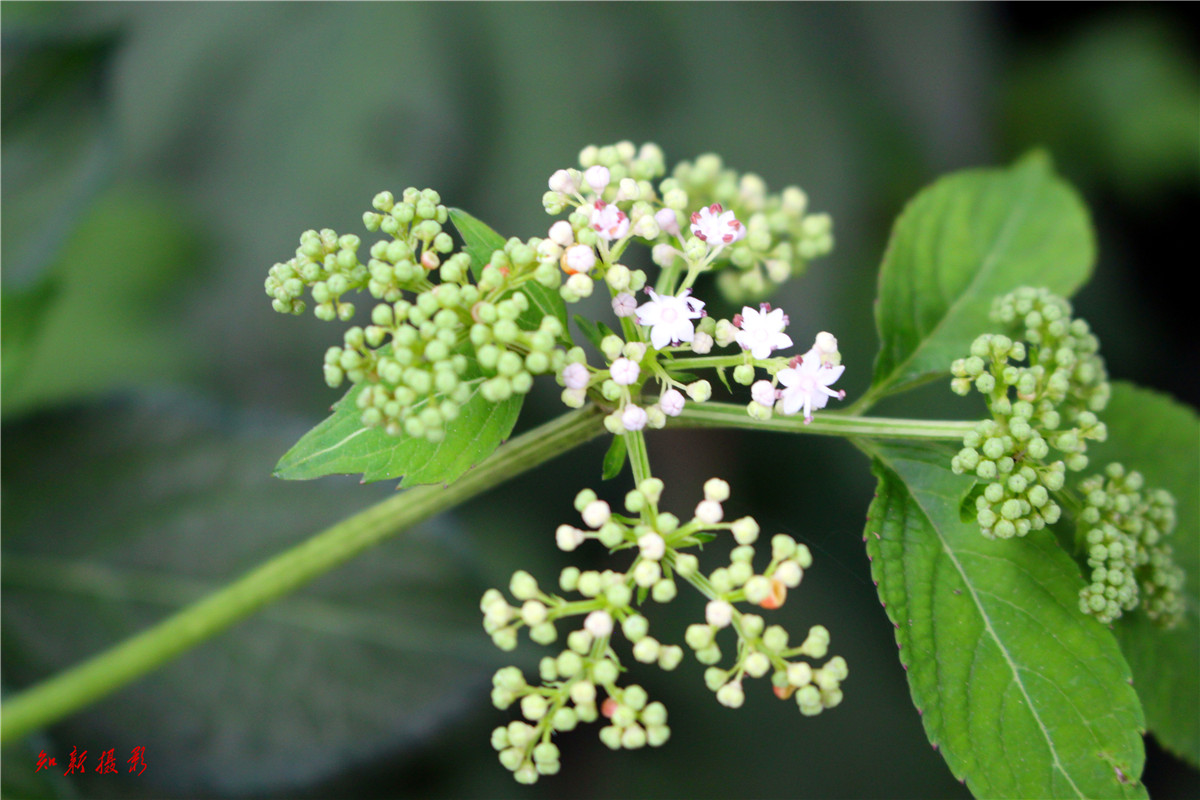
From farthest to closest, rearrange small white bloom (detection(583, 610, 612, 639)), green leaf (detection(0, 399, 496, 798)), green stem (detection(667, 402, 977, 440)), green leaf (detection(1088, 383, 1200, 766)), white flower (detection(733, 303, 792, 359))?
green leaf (detection(0, 399, 496, 798))
green leaf (detection(1088, 383, 1200, 766))
green stem (detection(667, 402, 977, 440))
white flower (detection(733, 303, 792, 359))
small white bloom (detection(583, 610, 612, 639))

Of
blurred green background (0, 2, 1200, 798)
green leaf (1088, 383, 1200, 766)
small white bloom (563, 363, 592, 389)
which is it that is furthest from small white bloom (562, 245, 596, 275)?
green leaf (1088, 383, 1200, 766)

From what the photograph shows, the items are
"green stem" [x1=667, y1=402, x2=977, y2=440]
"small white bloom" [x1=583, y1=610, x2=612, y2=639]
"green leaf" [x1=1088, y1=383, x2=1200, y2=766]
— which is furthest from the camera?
"green leaf" [x1=1088, y1=383, x2=1200, y2=766]

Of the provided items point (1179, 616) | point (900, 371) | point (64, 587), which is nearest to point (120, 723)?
point (64, 587)

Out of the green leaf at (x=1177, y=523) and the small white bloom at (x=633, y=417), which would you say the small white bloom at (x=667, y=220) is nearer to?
the small white bloom at (x=633, y=417)

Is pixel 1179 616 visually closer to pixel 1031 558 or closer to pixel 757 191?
pixel 1031 558

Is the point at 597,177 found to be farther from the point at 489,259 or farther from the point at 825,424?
the point at 825,424

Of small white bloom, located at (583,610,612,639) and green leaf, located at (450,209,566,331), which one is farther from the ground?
green leaf, located at (450,209,566,331)

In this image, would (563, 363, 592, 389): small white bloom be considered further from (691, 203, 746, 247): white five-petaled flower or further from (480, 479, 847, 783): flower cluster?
(691, 203, 746, 247): white five-petaled flower
